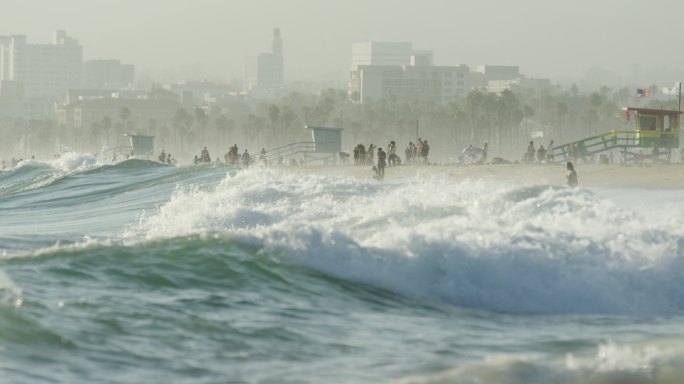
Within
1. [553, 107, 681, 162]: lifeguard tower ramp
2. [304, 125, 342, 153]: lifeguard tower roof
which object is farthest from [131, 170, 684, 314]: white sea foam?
[304, 125, 342, 153]: lifeguard tower roof

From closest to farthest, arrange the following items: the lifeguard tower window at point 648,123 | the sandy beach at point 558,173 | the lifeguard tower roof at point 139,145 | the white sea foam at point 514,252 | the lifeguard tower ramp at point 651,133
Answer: the white sea foam at point 514,252, the sandy beach at point 558,173, the lifeguard tower ramp at point 651,133, the lifeguard tower window at point 648,123, the lifeguard tower roof at point 139,145

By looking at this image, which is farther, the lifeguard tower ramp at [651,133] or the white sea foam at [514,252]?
the lifeguard tower ramp at [651,133]

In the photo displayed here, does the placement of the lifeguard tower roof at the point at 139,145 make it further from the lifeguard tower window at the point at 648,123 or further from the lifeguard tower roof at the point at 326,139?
the lifeguard tower window at the point at 648,123

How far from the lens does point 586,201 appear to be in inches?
749

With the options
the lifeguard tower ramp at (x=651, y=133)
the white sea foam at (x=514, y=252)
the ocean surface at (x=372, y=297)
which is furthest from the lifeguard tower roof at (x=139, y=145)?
the white sea foam at (x=514, y=252)

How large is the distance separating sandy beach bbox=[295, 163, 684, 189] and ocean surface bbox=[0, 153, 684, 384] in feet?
61.0

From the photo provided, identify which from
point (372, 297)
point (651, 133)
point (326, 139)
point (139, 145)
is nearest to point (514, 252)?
point (372, 297)

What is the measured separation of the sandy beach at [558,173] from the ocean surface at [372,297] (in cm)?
1859

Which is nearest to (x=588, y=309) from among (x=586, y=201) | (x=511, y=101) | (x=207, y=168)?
(x=586, y=201)

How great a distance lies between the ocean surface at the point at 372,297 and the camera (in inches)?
423

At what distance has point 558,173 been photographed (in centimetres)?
4294

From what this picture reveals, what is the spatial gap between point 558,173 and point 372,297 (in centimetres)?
2955

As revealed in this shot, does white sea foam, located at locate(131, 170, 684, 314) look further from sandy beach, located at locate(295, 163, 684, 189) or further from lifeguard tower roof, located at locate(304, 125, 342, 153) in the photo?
lifeguard tower roof, located at locate(304, 125, 342, 153)

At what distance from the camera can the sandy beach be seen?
39375mm
